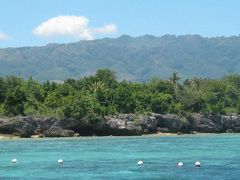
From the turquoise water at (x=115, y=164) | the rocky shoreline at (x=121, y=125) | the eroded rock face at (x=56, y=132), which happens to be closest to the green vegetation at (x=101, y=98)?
the rocky shoreline at (x=121, y=125)

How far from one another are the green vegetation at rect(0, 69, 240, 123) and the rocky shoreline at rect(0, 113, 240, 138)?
2.40m

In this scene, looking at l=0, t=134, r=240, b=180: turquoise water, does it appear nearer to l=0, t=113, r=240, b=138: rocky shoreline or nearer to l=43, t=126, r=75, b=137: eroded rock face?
l=0, t=113, r=240, b=138: rocky shoreline

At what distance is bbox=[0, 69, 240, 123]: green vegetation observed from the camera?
13100 cm

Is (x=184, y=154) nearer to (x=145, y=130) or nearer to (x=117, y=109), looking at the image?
(x=145, y=130)

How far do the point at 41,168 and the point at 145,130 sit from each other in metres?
77.2

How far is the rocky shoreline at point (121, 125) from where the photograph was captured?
12231 centimetres

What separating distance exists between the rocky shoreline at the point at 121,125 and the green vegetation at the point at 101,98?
2398 millimetres

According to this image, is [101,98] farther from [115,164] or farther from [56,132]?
[115,164]

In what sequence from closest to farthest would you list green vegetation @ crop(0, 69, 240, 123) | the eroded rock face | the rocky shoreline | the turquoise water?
the turquoise water
the rocky shoreline
the eroded rock face
green vegetation @ crop(0, 69, 240, 123)

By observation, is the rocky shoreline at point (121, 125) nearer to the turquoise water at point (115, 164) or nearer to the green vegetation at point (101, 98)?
the green vegetation at point (101, 98)

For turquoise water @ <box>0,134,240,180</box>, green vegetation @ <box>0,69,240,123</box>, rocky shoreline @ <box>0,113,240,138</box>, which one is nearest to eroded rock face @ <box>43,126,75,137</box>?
rocky shoreline @ <box>0,113,240,138</box>

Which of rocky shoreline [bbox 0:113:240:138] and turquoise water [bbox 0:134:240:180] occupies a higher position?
turquoise water [bbox 0:134:240:180]

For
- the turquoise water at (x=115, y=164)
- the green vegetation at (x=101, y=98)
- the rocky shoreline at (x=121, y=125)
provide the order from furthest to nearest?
the green vegetation at (x=101, y=98)
the rocky shoreline at (x=121, y=125)
the turquoise water at (x=115, y=164)

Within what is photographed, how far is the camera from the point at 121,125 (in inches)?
5133
